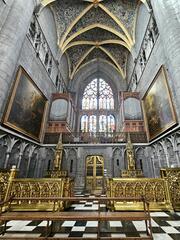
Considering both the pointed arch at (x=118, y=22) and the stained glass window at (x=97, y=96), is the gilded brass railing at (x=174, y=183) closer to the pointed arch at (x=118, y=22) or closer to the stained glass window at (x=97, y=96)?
the pointed arch at (x=118, y=22)

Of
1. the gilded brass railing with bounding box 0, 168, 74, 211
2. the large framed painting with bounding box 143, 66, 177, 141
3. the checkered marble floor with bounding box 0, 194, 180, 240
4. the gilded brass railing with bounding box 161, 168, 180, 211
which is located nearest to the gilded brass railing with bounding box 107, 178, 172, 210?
the gilded brass railing with bounding box 161, 168, 180, 211

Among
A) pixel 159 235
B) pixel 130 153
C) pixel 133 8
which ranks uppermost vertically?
pixel 133 8

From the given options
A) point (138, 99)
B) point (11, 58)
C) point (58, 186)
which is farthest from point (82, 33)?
point (58, 186)

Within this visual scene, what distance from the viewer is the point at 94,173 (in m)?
11.5

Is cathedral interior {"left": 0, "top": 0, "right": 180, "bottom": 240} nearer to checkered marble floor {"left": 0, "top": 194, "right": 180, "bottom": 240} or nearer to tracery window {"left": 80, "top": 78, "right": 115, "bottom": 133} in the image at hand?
checkered marble floor {"left": 0, "top": 194, "right": 180, "bottom": 240}

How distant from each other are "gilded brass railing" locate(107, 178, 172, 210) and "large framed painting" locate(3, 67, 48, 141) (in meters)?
5.87

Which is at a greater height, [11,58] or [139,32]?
[139,32]

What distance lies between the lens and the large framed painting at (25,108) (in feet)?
24.7

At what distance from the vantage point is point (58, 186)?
491 centimetres

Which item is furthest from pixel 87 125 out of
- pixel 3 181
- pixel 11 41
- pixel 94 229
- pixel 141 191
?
pixel 94 229

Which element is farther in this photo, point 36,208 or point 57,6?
point 57,6

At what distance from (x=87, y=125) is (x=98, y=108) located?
305 centimetres

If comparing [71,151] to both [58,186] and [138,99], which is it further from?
[138,99]

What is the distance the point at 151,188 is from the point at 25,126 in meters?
7.61
